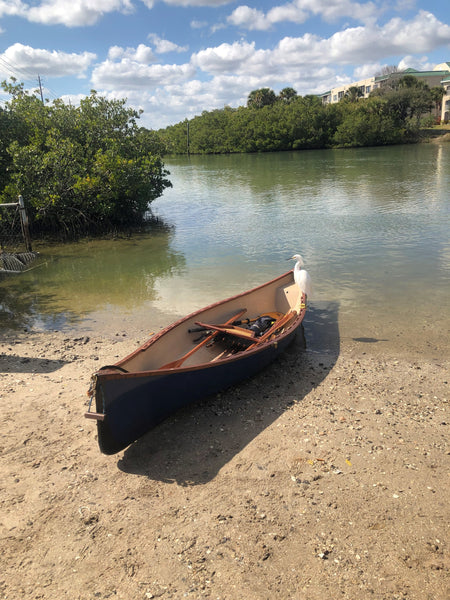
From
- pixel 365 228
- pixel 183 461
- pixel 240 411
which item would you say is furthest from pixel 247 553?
pixel 365 228

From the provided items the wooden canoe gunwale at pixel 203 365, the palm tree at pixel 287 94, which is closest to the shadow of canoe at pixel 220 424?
the wooden canoe gunwale at pixel 203 365

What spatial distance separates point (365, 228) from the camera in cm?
1855

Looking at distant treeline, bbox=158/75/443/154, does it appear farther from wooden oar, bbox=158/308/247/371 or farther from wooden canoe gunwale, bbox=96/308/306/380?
wooden canoe gunwale, bbox=96/308/306/380

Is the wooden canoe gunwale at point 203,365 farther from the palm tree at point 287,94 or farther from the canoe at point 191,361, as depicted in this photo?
the palm tree at point 287,94

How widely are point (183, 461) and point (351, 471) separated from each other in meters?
1.95

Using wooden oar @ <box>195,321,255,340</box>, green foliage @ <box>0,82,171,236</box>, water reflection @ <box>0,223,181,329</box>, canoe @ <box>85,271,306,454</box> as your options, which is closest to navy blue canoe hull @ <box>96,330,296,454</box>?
canoe @ <box>85,271,306,454</box>

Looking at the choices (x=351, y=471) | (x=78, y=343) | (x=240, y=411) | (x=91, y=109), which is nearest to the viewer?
(x=351, y=471)

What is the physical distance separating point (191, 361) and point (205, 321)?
1.00 metres

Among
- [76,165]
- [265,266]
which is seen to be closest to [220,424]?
[265,266]

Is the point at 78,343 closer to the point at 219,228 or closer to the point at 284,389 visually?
the point at 284,389

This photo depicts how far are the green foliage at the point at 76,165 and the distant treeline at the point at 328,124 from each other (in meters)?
50.3

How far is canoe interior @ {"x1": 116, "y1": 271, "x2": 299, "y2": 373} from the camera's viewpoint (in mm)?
6375

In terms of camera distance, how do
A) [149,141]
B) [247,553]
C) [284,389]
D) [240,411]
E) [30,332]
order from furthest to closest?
[149,141]
[30,332]
[284,389]
[240,411]
[247,553]

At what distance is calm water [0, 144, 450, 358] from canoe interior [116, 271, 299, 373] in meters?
1.26
